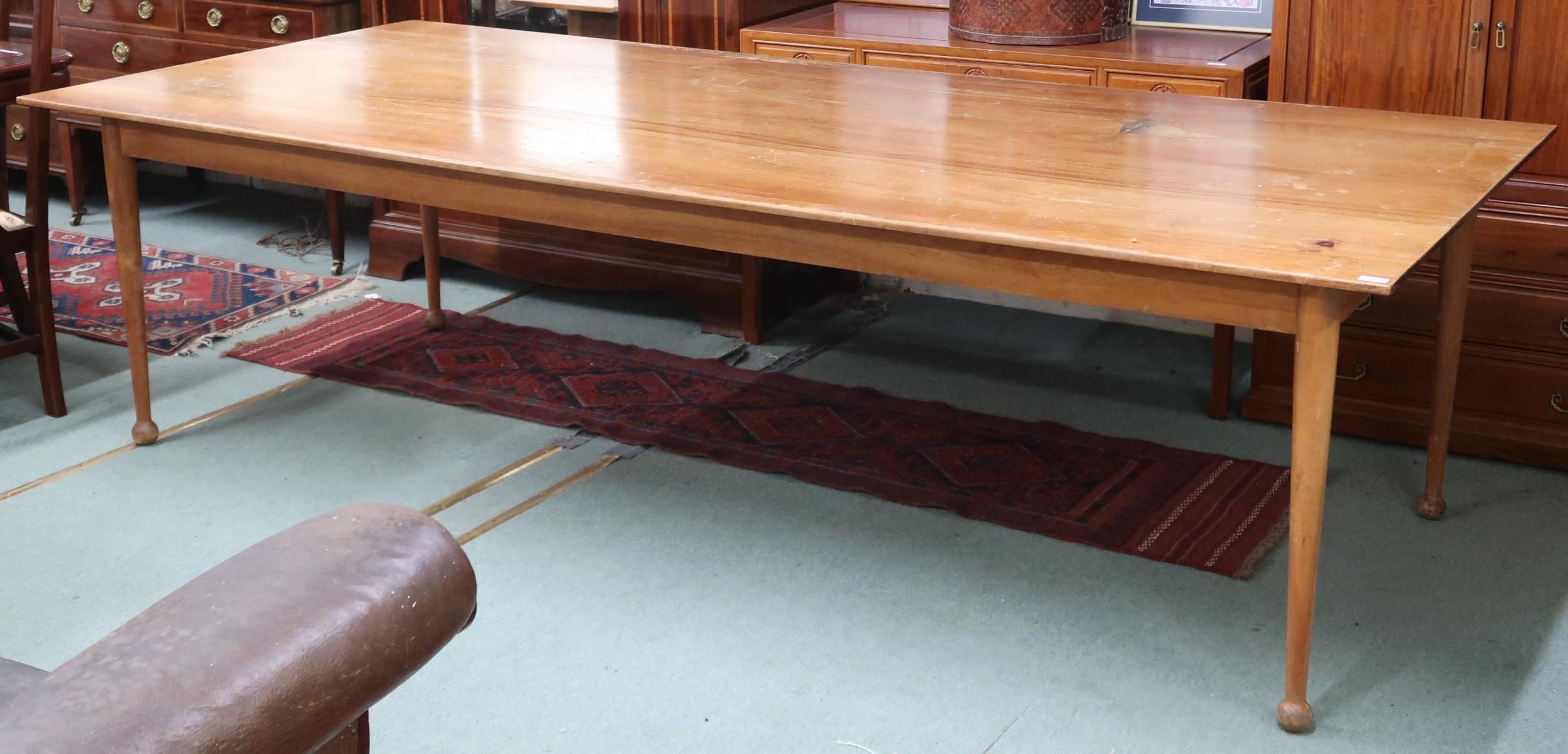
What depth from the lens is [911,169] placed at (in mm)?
2225

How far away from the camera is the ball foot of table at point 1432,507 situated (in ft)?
8.68

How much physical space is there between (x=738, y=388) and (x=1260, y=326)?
1657mm

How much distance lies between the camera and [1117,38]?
3.37m

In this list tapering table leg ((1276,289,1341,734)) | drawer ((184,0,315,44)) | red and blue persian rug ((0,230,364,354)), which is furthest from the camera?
drawer ((184,0,315,44))

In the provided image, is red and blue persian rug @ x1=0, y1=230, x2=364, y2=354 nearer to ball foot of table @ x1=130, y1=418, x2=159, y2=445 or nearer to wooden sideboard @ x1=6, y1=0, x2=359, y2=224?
wooden sideboard @ x1=6, y1=0, x2=359, y2=224

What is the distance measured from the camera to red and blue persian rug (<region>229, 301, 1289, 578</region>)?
2.66m

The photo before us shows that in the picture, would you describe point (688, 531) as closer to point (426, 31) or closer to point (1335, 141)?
point (1335, 141)

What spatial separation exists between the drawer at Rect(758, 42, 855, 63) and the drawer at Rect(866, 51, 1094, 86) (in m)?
0.06

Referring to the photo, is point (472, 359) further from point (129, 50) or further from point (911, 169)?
point (129, 50)

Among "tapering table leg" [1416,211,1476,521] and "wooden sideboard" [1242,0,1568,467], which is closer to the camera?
"tapering table leg" [1416,211,1476,521]

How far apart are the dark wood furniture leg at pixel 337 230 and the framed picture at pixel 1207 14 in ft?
7.50

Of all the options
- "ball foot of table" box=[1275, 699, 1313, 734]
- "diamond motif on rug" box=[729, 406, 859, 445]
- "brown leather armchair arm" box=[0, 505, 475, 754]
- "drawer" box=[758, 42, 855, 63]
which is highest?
"drawer" box=[758, 42, 855, 63]

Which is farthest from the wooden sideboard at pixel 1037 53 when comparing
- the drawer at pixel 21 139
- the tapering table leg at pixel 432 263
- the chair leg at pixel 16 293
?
the drawer at pixel 21 139

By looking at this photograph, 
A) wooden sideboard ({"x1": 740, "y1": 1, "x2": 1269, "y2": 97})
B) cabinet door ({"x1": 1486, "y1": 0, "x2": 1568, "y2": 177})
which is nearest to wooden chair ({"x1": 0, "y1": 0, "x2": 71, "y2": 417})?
wooden sideboard ({"x1": 740, "y1": 1, "x2": 1269, "y2": 97})
